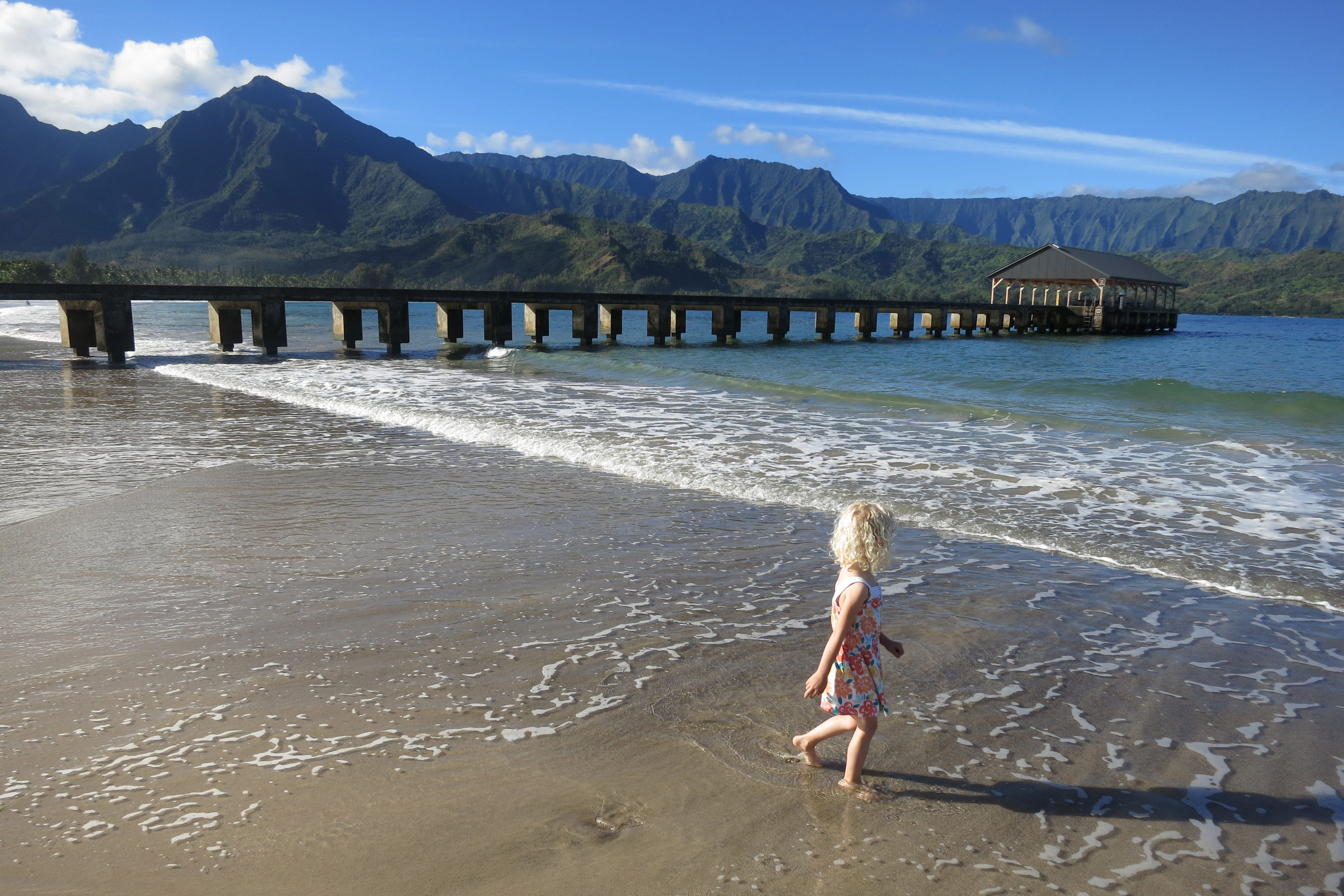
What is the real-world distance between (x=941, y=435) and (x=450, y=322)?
29.7m

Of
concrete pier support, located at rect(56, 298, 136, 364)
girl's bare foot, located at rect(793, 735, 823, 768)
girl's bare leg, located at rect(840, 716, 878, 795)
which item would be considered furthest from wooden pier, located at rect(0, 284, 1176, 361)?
girl's bare leg, located at rect(840, 716, 878, 795)

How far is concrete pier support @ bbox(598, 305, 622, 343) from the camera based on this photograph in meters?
42.5

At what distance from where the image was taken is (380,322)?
113 feet

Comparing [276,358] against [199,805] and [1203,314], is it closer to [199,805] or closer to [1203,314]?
[199,805]

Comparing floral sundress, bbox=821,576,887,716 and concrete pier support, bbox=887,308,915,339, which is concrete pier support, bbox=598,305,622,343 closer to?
concrete pier support, bbox=887,308,915,339

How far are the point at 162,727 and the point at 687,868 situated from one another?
7.75 feet

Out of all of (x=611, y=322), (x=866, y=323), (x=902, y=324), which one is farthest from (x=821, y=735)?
(x=902, y=324)

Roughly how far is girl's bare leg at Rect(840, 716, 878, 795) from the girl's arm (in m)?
0.22

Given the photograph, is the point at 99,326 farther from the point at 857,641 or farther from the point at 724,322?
the point at 857,641

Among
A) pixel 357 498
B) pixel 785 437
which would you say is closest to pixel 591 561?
pixel 357 498

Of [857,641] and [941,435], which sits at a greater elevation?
[857,641]

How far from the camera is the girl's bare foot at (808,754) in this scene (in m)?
3.48

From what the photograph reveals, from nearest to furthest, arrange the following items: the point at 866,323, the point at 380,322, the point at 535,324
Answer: the point at 380,322 < the point at 535,324 < the point at 866,323

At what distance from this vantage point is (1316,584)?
6215 mm
